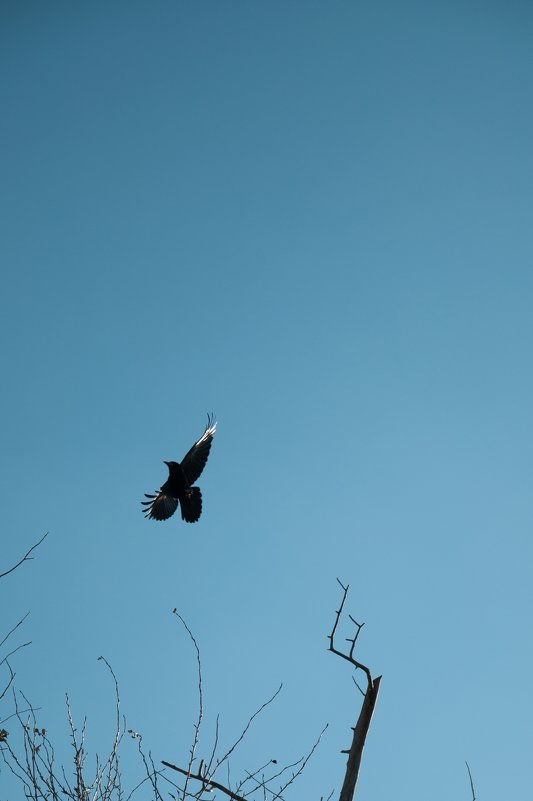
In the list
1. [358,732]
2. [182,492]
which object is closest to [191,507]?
[182,492]

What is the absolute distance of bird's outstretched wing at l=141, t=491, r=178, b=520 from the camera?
9227 mm

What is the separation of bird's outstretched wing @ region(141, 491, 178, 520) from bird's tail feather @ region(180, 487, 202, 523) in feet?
0.39

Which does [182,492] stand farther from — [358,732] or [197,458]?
[358,732]

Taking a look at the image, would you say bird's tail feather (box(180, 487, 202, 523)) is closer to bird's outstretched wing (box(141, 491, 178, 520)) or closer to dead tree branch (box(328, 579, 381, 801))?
bird's outstretched wing (box(141, 491, 178, 520))

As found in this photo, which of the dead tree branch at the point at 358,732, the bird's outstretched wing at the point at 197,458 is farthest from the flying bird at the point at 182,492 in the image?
the dead tree branch at the point at 358,732

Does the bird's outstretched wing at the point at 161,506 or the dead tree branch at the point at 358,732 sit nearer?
the dead tree branch at the point at 358,732

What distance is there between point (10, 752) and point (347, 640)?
2053 mm

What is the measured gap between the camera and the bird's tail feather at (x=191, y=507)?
30.9 feet

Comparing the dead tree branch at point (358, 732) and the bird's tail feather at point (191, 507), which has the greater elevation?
the bird's tail feather at point (191, 507)

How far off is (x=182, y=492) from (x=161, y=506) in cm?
29

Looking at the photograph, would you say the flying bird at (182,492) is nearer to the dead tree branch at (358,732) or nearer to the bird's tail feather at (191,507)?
the bird's tail feather at (191,507)

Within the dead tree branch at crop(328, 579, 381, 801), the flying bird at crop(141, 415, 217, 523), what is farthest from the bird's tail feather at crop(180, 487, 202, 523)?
the dead tree branch at crop(328, 579, 381, 801)

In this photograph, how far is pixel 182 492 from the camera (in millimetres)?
9383

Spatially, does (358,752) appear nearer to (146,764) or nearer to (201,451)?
(146,764)
